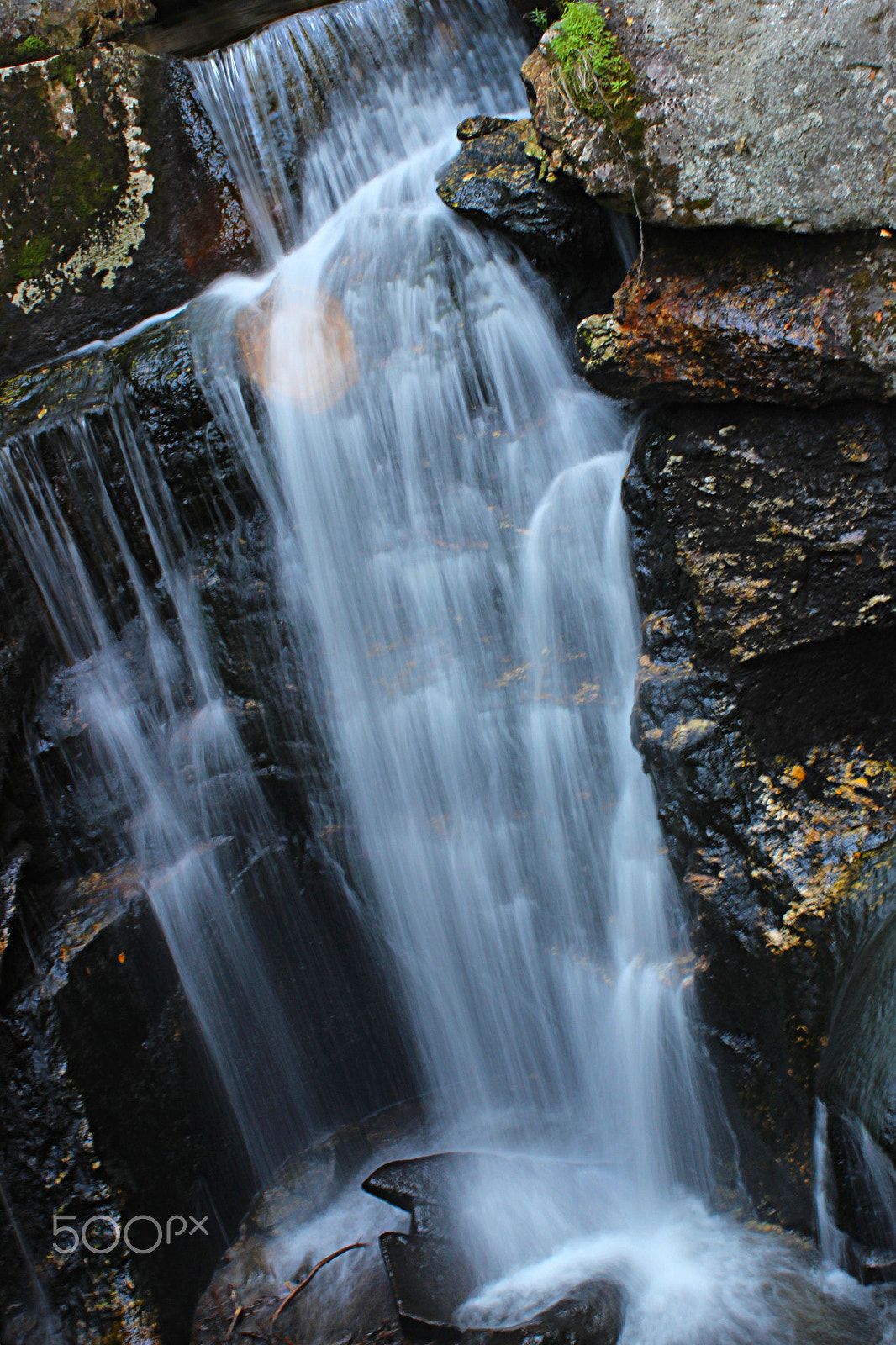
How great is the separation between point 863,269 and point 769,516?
88 cm

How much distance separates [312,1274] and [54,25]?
274 inches

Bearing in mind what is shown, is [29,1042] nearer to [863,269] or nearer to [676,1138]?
[676,1138]

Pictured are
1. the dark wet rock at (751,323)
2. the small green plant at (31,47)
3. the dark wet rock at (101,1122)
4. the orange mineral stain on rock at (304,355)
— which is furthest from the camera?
the small green plant at (31,47)

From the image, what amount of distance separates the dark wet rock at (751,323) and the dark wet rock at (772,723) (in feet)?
0.46

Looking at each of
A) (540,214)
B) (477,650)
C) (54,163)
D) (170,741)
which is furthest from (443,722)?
(54,163)

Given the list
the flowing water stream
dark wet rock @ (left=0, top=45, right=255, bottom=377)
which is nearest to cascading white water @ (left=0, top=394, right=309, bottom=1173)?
the flowing water stream

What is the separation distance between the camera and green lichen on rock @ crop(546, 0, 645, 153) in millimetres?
3221

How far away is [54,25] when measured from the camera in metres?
5.13

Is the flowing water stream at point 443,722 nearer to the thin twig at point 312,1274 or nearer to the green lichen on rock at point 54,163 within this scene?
the thin twig at point 312,1274

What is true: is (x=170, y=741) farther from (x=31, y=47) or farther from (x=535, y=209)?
(x=31, y=47)

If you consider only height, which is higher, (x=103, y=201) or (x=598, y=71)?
(x=103, y=201)

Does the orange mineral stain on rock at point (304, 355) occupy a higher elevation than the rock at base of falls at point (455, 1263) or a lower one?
higher

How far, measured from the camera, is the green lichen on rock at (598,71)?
322cm

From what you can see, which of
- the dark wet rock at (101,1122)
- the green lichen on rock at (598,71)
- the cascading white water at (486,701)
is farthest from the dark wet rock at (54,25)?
the dark wet rock at (101,1122)
